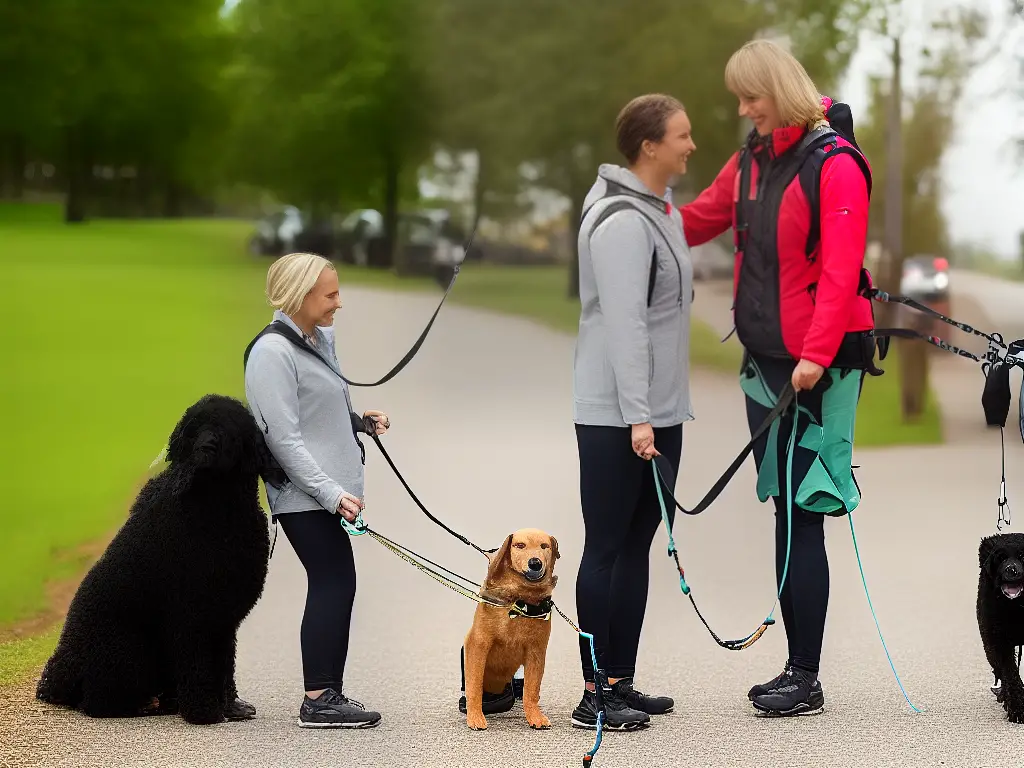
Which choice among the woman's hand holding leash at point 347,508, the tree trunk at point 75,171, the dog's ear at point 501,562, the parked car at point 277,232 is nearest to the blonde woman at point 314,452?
the woman's hand holding leash at point 347,508

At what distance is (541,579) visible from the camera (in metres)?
4.52

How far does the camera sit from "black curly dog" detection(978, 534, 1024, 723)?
473 centimetres

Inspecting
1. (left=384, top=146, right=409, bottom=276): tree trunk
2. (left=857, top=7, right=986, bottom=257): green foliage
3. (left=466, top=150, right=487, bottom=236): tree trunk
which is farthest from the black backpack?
(left=384, top=146, right=409, bottom=276): tree trunk

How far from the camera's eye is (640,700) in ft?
16.2

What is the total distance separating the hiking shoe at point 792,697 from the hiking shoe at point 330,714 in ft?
4.44

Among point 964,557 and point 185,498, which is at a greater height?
point 185,498

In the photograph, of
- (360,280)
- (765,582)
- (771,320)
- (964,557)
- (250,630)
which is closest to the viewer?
(771,320)

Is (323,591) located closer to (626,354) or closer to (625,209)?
(626,354)

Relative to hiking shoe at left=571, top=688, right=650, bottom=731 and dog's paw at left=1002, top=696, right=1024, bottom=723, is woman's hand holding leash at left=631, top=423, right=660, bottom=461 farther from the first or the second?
Result: dog's paw at left=1002, top=696, right=1024, bottom=723

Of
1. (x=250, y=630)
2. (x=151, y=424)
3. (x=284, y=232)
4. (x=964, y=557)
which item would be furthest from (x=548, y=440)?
(x=284, y=232)

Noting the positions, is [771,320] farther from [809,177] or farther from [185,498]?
[185,498]

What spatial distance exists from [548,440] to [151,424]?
425 centimetres

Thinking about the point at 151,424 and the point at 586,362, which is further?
the point at 151,424

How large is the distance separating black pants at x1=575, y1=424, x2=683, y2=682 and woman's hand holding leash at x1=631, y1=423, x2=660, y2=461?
0.08 meters
